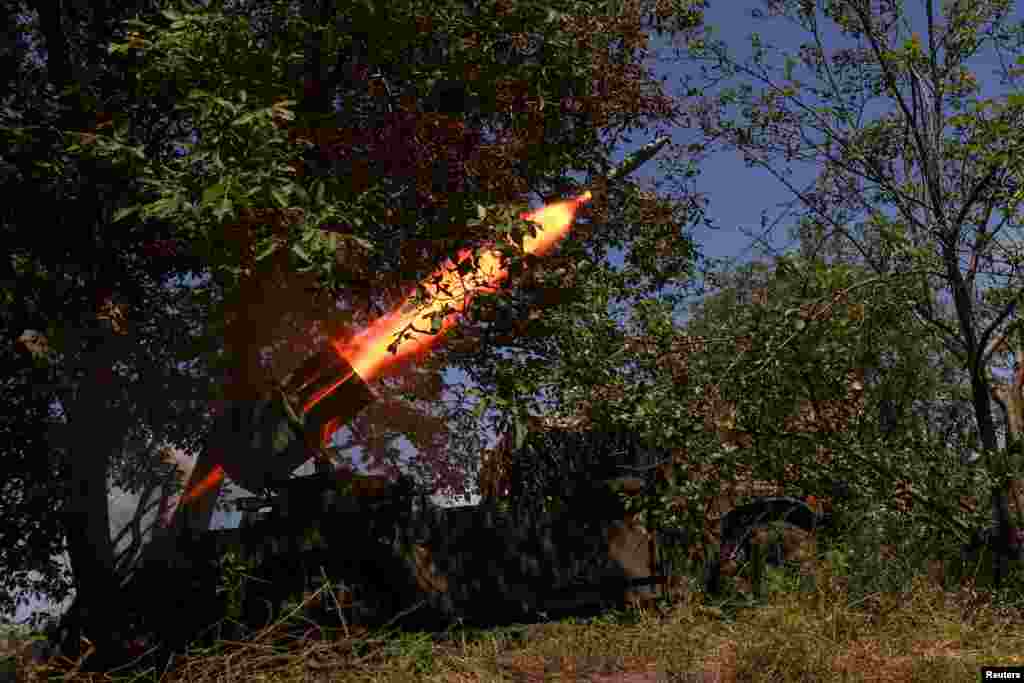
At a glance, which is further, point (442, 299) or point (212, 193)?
point (442, 299)

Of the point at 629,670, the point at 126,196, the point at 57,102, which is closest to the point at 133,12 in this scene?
the point at 57,102

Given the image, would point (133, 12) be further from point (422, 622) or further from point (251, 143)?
point (422, 622)

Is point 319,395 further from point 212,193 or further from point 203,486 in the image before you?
point 212,193

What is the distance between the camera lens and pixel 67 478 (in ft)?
40.0

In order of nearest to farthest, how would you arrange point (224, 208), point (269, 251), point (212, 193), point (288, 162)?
point (224, 208) < point (212, 193) < point (269, 251) < point (288, 162)

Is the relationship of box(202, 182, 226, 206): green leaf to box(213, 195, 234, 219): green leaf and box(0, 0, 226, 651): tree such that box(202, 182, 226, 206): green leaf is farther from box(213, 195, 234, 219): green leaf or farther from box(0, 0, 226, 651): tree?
box(0, 0, 226, 651): tree

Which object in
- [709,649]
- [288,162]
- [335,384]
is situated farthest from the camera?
[335,384]

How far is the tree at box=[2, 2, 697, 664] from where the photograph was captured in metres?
11.0

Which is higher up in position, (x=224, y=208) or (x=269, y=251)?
(x=224, y=208)

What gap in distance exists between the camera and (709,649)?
714cm

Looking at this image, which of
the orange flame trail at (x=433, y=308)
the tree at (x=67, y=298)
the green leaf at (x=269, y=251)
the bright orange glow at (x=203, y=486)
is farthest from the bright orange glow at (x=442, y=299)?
the tree at (x=67, y=298)

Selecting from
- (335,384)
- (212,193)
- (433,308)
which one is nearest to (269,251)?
(212,193)

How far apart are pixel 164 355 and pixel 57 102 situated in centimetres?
379

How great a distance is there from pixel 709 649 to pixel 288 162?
6606 millimetres
